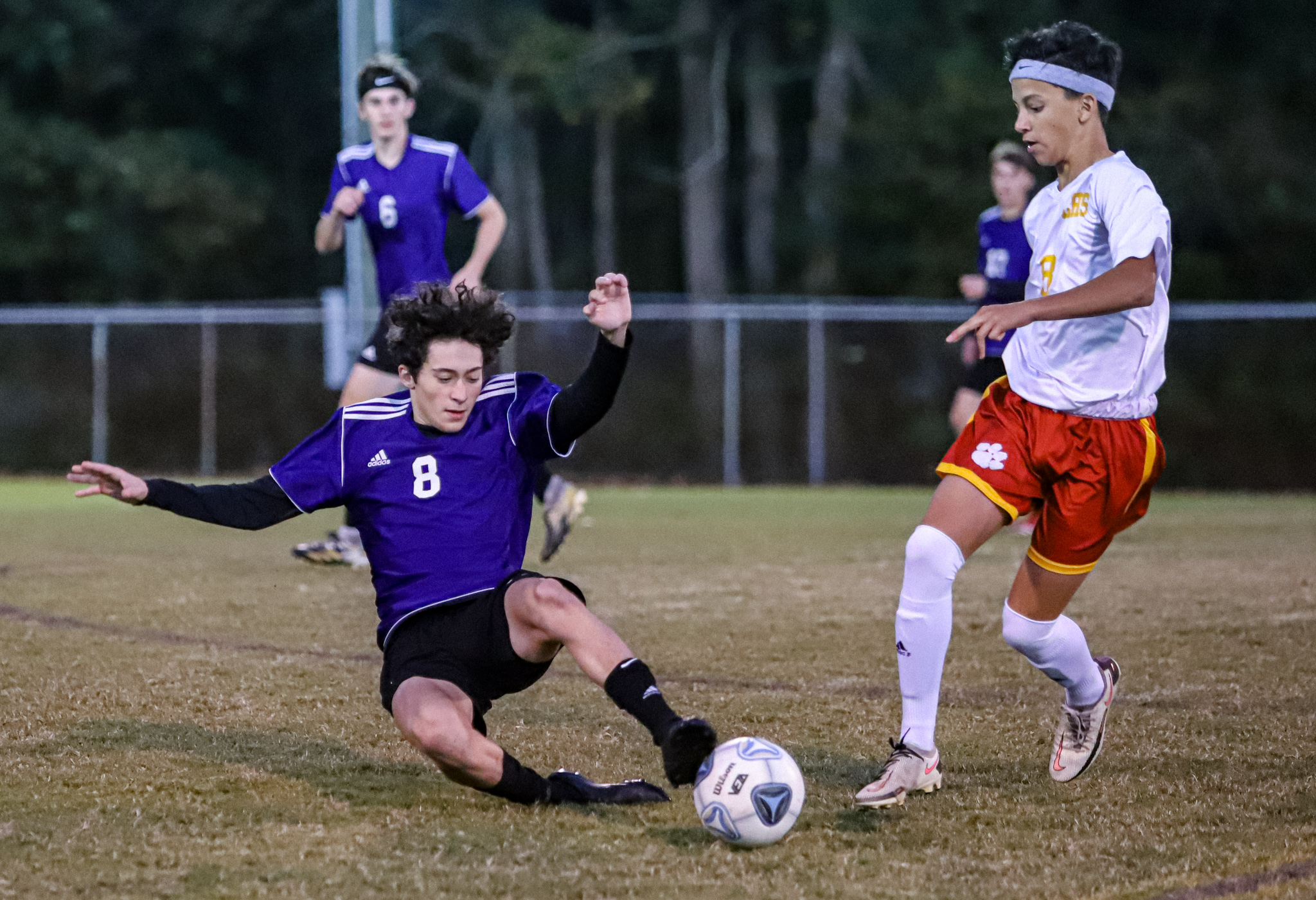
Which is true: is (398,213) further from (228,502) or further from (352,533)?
(228,502)

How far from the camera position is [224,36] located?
26.5 m

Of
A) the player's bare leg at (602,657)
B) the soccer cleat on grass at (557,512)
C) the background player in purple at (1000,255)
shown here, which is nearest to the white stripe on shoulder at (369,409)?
the player's bare leg at (602,657)

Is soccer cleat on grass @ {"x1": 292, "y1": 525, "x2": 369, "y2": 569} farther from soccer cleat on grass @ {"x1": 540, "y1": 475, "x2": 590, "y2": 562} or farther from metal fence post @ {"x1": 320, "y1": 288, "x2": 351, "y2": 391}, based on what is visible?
metal fence post @ {"x1": 320, "y1": 288, "x2": 351, "y2": 391}

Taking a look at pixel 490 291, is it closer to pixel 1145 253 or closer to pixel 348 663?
pixel 1145 253

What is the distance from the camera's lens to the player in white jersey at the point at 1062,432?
3961 mm

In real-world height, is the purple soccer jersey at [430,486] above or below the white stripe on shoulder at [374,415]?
below

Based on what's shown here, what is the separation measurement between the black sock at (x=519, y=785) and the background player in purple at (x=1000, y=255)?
5.11 metres

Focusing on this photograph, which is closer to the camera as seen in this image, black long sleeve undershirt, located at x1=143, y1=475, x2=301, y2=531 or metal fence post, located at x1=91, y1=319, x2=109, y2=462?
black long sleeve undershirt, located at x1=143, y1=475, x2=301, y2=531

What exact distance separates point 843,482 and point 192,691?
12794 mm

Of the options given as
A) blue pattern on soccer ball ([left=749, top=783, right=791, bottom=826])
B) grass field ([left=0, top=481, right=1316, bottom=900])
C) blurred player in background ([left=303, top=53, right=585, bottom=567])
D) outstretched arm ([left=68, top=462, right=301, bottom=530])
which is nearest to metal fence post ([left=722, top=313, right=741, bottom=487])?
grass field ([left=0, top=481, right=1316, bottom=900])

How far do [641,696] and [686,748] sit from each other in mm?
185

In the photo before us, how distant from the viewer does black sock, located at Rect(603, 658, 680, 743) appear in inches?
139

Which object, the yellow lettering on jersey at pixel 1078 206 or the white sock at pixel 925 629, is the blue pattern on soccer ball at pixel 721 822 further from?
the yellow lettering on jersey at pixel 1078 206

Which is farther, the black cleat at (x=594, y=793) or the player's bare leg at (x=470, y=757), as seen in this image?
the black cleat at (x=594, y=793)
